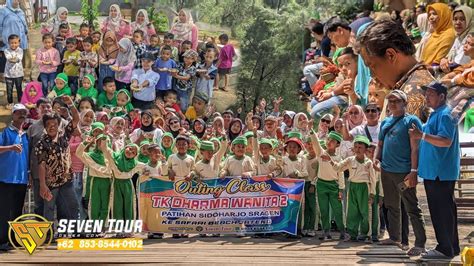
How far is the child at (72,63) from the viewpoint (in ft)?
54.0

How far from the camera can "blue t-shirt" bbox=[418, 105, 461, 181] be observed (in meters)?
8.84

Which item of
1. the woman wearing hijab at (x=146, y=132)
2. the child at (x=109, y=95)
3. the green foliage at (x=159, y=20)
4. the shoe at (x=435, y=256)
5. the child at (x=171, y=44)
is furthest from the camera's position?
the green foliage at (x=159, y=20)

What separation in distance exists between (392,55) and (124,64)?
316 inches

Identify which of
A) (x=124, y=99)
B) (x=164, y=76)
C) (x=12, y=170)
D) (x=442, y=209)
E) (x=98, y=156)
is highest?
(x=164, y=76)

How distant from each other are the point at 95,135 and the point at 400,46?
390 cm

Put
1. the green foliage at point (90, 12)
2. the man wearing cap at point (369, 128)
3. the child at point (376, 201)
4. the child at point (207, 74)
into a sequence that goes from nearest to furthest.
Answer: the child at point (376, 201) < the man wearing cap at point (369, 128) < the child at point (207, 74) < the green foliage at point (90, 12)

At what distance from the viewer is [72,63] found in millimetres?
16484

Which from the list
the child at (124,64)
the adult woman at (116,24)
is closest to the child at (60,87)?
the child at (124,64)

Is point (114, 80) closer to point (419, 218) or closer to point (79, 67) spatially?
point (79, 67)

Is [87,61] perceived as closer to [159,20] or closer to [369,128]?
[159,20]

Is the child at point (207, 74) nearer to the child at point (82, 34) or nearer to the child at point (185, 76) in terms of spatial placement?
the child at point (185, 76)

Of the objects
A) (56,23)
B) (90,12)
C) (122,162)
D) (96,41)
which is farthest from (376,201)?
(90,12)

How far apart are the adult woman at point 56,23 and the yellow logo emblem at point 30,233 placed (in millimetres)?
6740

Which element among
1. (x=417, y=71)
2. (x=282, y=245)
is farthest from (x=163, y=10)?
(x=417, y=71)
